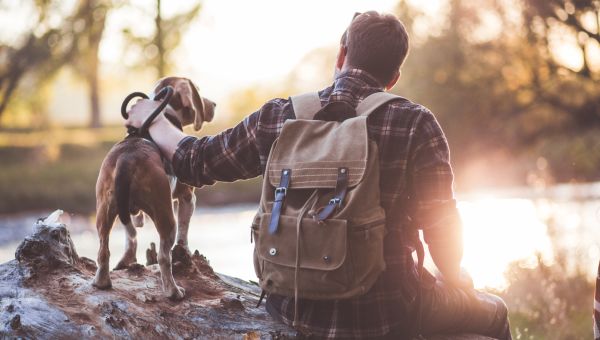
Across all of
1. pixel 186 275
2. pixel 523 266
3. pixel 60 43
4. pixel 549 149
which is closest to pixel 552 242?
pixel 523 266

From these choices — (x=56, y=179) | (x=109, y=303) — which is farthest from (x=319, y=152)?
(x=56, y=179)

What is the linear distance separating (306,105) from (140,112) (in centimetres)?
99

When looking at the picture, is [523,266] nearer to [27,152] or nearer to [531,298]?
[531,298]

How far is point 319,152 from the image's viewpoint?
2627mm

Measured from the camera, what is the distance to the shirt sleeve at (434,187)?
2643mm

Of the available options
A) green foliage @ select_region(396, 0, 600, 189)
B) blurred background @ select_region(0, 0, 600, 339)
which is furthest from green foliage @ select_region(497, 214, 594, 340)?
green foliage @ select_region(396, 0, 600, 189)

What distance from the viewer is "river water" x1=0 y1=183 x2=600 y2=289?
25.6 ft

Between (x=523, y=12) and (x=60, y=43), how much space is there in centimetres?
1509

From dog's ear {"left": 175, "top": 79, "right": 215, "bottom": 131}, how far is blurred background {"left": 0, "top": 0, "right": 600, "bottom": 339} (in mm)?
3214

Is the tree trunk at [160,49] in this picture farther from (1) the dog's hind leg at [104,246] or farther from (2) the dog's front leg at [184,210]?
(1) the dog's hind leg at [104,246]

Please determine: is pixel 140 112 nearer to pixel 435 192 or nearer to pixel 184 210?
pixel 184 210

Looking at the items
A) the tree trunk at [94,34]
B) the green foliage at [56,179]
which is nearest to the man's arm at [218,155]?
the green foliage at [56,179]

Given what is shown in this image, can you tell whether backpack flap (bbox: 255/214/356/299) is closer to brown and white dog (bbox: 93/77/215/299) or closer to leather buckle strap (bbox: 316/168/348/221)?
leather buckle strap (bbox: 316/168/348/221)

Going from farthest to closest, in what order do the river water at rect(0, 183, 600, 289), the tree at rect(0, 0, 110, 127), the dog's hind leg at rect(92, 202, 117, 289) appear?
the tree at rect(0, 0, 110, 127)
the river water at rect(0, 183, 600, 289)
the dog's hind leg at rect(92, 202, 117, 289)
